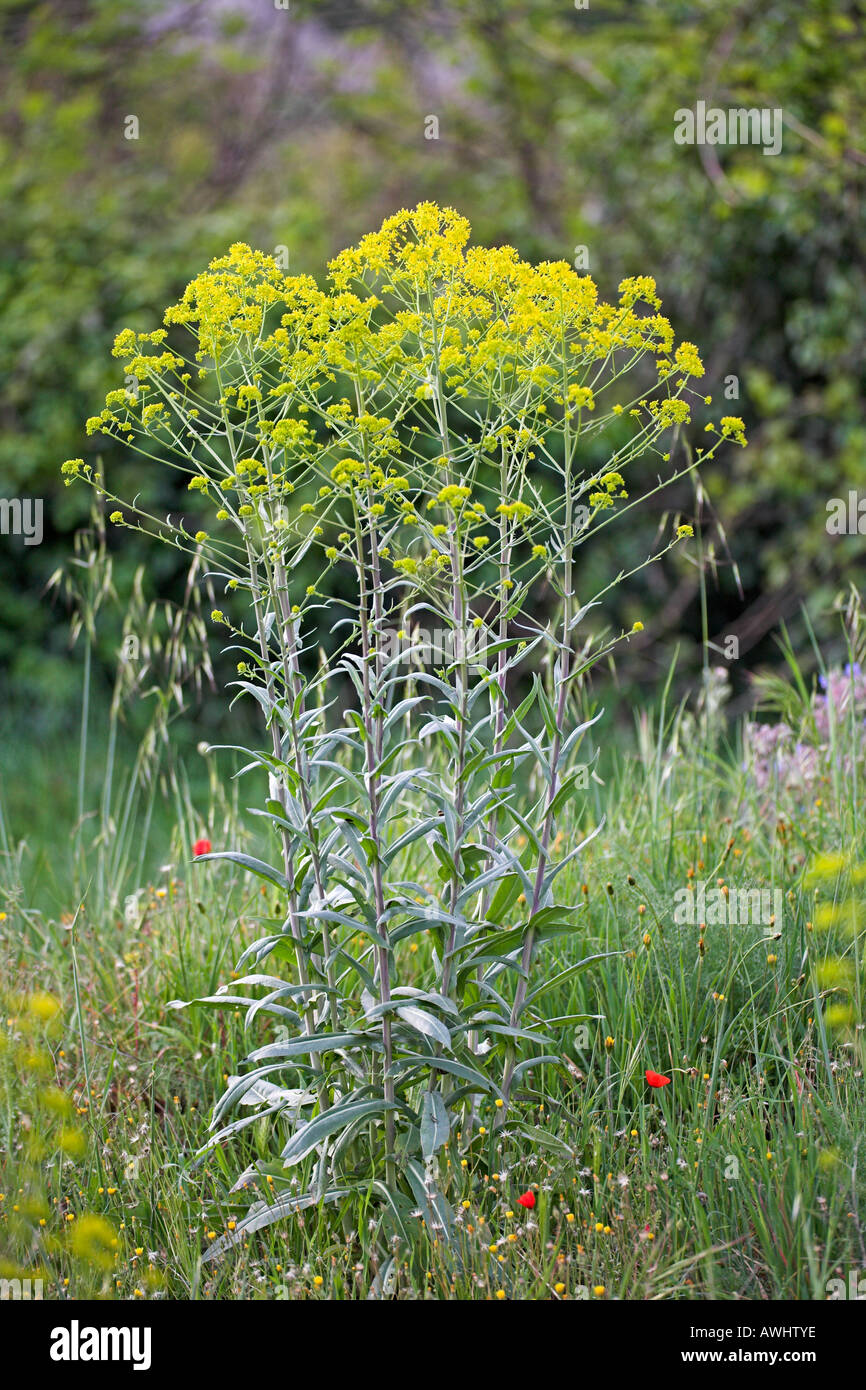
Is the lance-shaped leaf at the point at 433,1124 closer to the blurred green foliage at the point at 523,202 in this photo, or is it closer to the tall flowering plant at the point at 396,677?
the tall flowering plant at the point at 396,677

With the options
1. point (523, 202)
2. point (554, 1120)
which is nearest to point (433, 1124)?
point (554, 1120)

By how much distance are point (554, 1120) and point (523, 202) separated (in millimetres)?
6047

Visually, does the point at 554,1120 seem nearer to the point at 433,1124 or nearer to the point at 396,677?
the point at 433,1124

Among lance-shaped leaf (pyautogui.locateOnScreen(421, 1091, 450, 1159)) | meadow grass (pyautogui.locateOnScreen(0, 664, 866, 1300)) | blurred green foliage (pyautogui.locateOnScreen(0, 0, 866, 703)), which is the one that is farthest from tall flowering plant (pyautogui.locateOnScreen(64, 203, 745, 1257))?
blurred green foliage (pyautogui.locateOnScreen(0, 0, 866, 703))

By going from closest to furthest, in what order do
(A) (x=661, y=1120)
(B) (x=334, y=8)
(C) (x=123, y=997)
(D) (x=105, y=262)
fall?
(A) (x=661, y=1120)
(C) (x=123, y=997)
(D) (x=105, y=262)
(B) (x=334, y=8)

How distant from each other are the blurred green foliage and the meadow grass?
2.81m

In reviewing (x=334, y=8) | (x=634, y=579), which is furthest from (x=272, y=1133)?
(x=334, y=8)

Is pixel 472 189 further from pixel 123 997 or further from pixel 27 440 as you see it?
pixel 123 997

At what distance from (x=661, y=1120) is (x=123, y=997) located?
1.35 m

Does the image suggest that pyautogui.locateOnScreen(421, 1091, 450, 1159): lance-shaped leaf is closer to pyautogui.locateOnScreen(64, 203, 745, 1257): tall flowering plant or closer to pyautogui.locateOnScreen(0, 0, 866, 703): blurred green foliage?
pyautogui.locateOnScreen(64, 203, 745, 1257): tall flowering plant

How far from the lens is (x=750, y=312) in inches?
245

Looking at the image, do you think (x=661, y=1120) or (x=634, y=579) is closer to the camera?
(x=661, y=1120)

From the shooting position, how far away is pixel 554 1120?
231 centimetres
